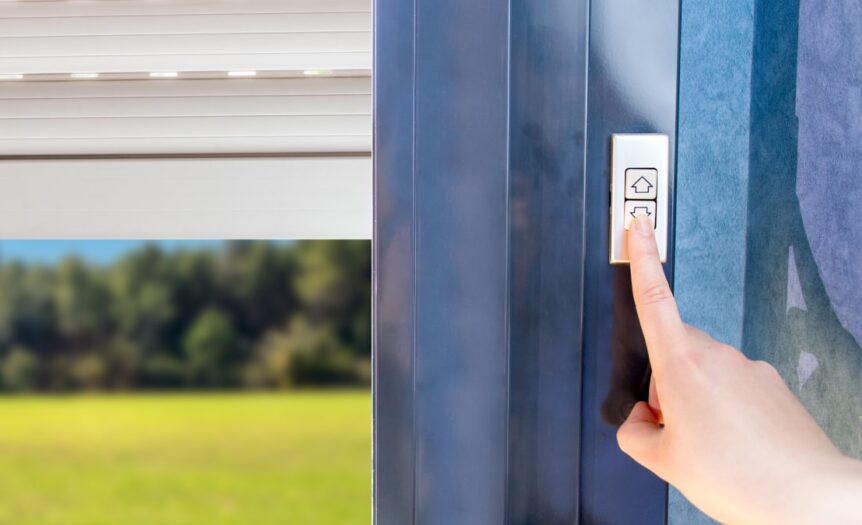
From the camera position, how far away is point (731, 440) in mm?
Result: 367

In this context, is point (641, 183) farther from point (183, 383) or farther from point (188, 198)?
point (183, 383)

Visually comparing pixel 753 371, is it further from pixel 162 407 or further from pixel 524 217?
pixel 162 407

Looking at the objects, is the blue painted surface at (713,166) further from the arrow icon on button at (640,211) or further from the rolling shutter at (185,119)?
the rolling shutter at (185,119)

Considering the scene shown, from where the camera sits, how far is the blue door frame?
1.60 feet

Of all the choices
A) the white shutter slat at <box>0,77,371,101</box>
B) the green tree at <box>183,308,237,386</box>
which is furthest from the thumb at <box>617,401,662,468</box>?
the green tree at <box>183,308,237,386</box>

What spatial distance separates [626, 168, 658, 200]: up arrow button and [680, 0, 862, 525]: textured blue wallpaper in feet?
0.49

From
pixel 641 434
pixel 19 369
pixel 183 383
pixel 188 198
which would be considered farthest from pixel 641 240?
pixel 19 369

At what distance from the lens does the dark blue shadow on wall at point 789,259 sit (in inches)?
19.2

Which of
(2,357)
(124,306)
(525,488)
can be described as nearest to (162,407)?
(124,306)

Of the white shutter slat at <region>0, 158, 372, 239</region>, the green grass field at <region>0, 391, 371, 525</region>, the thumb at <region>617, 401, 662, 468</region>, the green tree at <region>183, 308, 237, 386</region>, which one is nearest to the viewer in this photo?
the thumb at <region>617, 401, 662, 468</region>

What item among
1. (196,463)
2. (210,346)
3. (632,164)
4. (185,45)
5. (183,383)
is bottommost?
(196,463)

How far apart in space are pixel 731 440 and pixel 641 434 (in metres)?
0.09

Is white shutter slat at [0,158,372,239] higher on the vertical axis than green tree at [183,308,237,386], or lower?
higher

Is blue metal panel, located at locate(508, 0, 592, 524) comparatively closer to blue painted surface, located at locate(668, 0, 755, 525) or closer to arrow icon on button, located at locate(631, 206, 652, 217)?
arrow icon on button, located at locate(631, 206, 652, 217)
